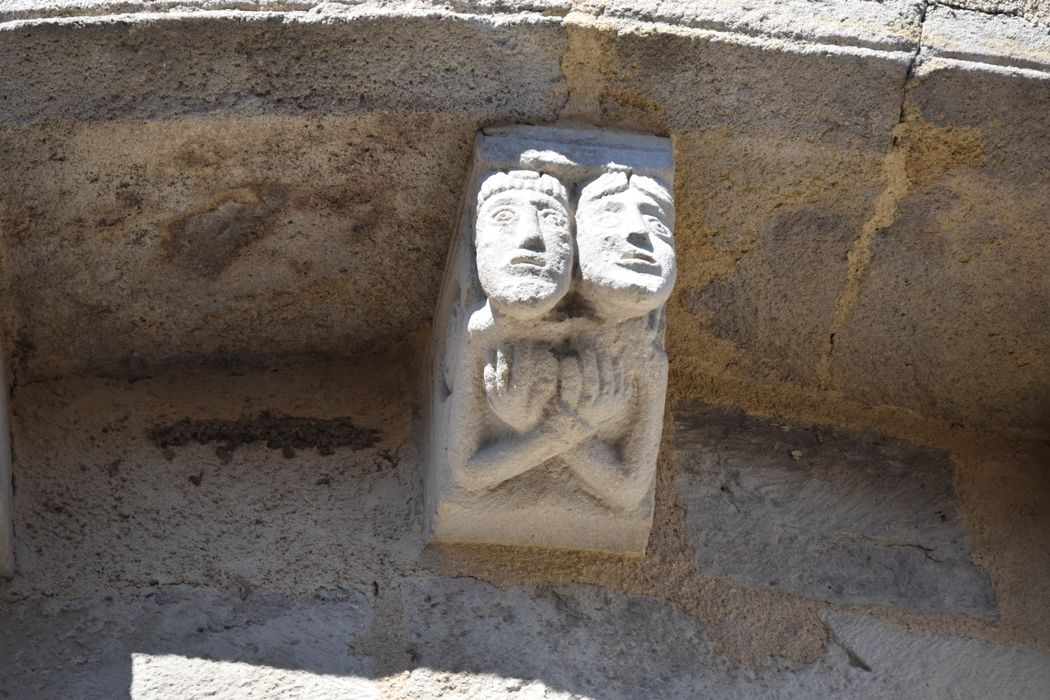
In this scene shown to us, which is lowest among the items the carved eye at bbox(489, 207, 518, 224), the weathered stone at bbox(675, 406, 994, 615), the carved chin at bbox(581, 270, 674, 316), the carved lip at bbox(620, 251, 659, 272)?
the weathered stone at bbox(675, 406, 994, 615)

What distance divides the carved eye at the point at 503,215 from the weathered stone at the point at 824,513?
1.92 ft

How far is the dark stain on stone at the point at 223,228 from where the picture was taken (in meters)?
2.49

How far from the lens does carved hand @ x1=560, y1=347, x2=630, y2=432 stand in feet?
7.41

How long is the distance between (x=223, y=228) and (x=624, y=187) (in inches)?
24.4

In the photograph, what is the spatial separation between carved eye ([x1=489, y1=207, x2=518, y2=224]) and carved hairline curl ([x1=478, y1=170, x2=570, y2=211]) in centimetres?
5

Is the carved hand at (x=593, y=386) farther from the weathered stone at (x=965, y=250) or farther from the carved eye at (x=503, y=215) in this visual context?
the weathered stone at (x=965, y=250)

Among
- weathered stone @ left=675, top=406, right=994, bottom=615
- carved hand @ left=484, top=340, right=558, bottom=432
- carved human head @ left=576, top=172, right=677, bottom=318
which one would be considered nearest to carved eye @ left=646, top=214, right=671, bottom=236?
carved human head @ left=576, top=172, right=677, bottom=318

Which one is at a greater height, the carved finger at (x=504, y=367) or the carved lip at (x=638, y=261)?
the carved lip at (x=638, y=261)

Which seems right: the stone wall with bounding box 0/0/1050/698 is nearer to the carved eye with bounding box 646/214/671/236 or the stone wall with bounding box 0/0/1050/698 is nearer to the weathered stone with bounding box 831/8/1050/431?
the weathered stone with bounding box 831/8/1050/431

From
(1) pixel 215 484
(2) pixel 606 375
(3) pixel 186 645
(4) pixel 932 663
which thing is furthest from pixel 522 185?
(4) pixel 932 663

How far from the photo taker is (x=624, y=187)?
234cm

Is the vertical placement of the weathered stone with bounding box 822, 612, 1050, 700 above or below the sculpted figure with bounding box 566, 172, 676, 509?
below

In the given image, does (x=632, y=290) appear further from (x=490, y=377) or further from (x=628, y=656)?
(x=628, y=656)

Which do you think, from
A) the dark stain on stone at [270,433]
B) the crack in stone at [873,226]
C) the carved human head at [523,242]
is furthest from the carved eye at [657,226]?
the dark stain on stone at [270,433]
